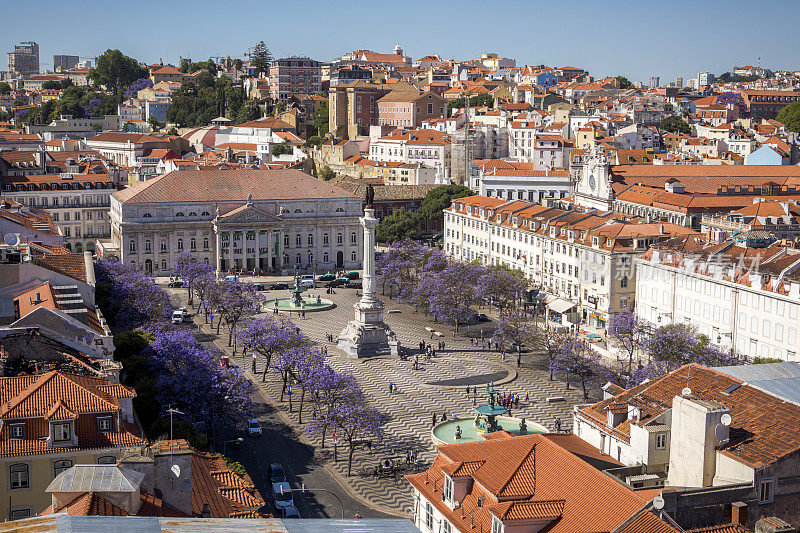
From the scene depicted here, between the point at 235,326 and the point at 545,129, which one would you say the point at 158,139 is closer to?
the point at 545,129

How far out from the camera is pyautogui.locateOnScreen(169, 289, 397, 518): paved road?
4231 cm

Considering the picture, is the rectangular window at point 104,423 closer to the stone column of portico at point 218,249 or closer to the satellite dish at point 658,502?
the satellite dish at point 658,502

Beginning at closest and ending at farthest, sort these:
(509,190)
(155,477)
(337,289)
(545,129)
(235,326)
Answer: (155,477) < (235,326) < (337,289) < (509,190) < (545,129)

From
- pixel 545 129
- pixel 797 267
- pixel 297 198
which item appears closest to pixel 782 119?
pixel 545 129

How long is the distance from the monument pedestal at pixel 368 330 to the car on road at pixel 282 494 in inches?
1068

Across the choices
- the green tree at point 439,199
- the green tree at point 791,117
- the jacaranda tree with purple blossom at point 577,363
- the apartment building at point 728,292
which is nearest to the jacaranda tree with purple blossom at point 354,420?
the jacaranda tree with purple blossom at point 577,363

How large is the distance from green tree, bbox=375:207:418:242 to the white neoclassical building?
489 centimetres

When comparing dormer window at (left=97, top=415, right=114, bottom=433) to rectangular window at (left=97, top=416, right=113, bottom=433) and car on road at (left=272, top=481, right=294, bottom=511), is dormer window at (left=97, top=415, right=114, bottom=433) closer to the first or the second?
rectangular window at (left=97, top=416, right=113, bottom=433)

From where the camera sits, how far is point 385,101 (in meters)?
175

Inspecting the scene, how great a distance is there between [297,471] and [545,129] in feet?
361

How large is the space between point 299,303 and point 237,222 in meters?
22.2

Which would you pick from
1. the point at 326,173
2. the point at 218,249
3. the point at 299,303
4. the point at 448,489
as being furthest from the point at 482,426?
the point at 326,173

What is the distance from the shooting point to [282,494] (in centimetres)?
4241

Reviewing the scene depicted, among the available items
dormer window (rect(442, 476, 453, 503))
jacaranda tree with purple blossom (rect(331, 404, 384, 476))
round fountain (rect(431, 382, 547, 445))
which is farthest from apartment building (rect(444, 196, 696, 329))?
dormer window (rect(442, 476, 453, 503))
